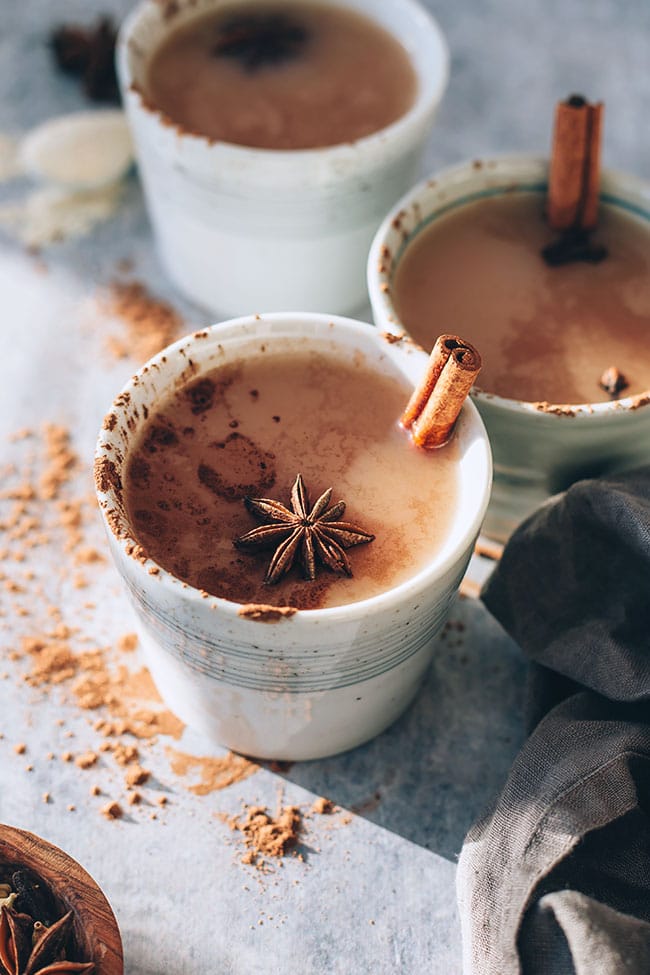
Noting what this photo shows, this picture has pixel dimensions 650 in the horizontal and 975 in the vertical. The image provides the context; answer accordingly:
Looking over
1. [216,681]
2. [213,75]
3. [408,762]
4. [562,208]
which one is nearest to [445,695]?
[408,762]

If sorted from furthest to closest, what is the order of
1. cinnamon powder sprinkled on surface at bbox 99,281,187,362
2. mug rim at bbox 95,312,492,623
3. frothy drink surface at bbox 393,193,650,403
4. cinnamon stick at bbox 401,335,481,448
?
1. cinnamon powder sprinkled on surface at bbox 99,281,187,362
2. frothy drink surface at bbox 393,193,650,403
3. cinnamon stick at bbox 401,335,481,448
4. mug rim at bbox 95,312,492,623

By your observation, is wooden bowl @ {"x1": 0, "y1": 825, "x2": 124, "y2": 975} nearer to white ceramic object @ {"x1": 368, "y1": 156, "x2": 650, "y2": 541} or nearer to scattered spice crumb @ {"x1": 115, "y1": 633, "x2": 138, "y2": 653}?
scattered spice crumb @ {"x1": 115, "y1": 633, "x2": 138, "y2": 653}

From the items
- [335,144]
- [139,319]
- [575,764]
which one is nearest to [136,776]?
[575,764]

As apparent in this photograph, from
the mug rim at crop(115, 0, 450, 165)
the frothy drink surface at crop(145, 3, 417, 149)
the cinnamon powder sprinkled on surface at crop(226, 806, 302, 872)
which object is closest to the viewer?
the cinnamon powder sprinkled on surface at crop(226, 806, 302, 872)

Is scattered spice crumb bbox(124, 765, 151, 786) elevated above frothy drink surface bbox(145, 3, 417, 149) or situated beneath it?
situated beneath

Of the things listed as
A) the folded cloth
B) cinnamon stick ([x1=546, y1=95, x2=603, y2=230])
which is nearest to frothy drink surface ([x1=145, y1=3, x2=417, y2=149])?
cinnamon stick ([x1=546, y1=95, x2=603, y2=230])

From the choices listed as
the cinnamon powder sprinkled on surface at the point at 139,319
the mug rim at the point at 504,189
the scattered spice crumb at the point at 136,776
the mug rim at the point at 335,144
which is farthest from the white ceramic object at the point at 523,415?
the scattered spice crumb at the point at 136,776

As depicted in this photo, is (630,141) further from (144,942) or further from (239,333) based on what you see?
(144,942)
